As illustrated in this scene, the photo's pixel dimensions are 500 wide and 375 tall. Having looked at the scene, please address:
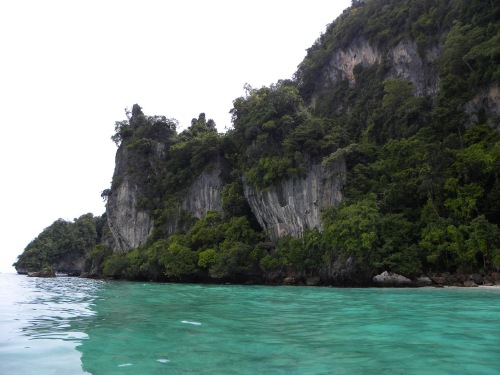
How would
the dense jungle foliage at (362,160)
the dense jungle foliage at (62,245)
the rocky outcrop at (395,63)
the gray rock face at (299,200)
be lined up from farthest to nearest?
1. the dense jungle foliage at (62,245)
2. the rocky outcrop at (395,63)
3. the gray rock face at (299,200)
4. the dense jungle foliage at (362,160)

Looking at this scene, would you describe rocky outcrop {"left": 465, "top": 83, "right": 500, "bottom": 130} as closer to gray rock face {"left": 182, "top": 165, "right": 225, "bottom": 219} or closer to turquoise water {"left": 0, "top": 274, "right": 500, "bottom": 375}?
turquoise water {"left": 0, "top": 274, "right": 500, "bottom": 375}

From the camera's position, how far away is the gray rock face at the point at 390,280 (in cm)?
1775

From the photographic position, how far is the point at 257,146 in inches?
1142

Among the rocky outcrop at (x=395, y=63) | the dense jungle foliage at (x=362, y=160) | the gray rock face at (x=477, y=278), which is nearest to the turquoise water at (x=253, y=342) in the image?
the gray rock face at (x=477, y=278)

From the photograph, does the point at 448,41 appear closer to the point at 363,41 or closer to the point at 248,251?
the point at 363,41

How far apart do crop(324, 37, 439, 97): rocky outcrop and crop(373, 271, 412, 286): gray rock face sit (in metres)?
16.1

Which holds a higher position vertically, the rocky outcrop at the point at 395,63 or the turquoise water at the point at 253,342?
the rocky outcrop at the point at 395,63

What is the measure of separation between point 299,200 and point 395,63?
588 inches

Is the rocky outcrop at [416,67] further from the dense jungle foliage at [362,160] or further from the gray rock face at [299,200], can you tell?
the gray rock face at [299,200]

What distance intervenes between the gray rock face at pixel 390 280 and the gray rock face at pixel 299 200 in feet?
21.5

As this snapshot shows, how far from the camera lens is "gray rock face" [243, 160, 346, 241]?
24.7 meters

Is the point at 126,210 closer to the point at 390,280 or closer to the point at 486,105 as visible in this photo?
the point at 390,280

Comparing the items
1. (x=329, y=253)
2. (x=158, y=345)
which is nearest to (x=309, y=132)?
(x=329, y=253)

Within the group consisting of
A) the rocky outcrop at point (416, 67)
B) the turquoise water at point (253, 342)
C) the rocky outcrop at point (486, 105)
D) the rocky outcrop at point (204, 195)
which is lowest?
the turquoise water at point (253, 342)
